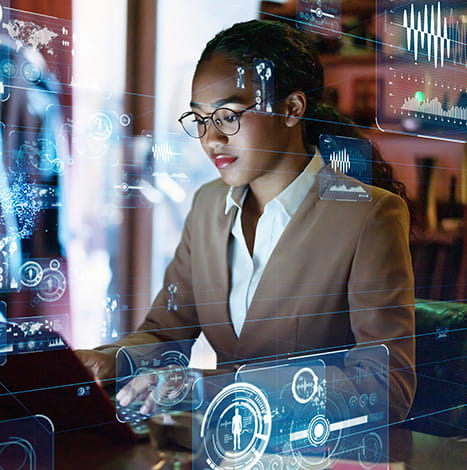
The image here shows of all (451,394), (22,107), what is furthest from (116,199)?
(451,394)

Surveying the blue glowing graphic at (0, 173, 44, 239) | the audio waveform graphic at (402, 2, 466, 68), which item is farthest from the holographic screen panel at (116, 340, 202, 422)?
the audio waveform graphic at (402, 2, 466, 68)

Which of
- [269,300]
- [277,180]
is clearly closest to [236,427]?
[269,300]

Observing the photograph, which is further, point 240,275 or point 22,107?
point 240,275

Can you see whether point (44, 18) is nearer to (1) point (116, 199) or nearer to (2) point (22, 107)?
(2) point (22, 107)

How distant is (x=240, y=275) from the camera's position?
1.17 m

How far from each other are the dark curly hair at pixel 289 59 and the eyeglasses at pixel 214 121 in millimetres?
101

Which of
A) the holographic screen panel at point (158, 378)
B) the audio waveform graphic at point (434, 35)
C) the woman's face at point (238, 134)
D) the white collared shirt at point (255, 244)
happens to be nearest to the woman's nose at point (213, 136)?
the woman's face at point (238, 134)

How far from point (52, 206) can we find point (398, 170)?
32.9 inches

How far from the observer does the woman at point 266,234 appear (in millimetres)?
1095

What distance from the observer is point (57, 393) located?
967 millimetres

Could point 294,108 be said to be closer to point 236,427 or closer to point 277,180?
point 277,180
